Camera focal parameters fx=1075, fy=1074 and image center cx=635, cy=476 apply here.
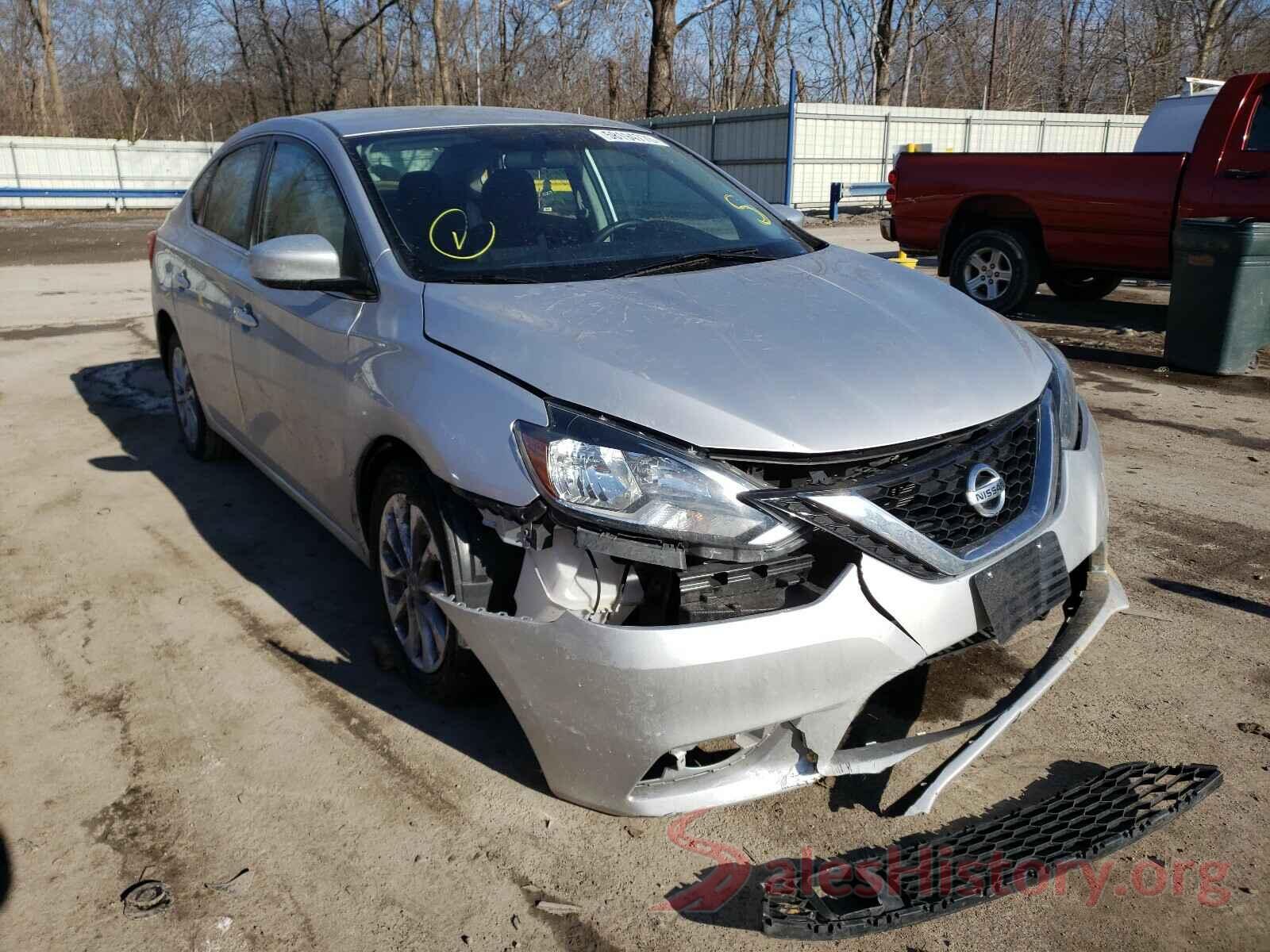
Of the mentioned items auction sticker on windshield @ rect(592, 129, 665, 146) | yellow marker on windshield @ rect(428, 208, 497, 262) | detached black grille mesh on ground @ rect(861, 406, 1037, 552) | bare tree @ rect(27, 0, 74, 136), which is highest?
bare tree @ rect(27, 0, 74, 136)

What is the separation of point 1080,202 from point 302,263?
24.6 ft

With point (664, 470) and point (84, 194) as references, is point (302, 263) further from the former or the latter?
point (84, 194)

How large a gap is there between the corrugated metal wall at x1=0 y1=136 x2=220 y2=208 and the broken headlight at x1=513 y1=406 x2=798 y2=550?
96.3 ft

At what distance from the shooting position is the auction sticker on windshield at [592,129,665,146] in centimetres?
423

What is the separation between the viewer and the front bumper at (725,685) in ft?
7.52

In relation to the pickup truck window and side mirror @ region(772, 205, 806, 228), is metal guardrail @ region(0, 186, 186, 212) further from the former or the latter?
side mirror @ region(772, 205, 806, 228)

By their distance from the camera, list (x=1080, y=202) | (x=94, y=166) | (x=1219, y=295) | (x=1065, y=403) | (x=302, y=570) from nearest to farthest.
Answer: (x=1065, y=403) → (x=302, y=570) → (x=1219, y=295) → (x=1080, y=202) → (x=94, y=166)

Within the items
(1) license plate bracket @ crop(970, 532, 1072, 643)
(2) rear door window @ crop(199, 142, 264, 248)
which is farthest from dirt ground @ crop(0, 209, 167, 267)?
(1) license plate bracket @ crop(970, 532, 1072, 643)

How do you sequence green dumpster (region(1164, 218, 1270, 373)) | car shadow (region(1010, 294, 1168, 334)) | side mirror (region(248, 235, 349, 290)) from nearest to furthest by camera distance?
1. side mirror (region(248, 235, 349, 290))
2. green dumpster (region(1164, 218, 1270, 373))
3. car shadow (region(1010, 294, 1168, 334))

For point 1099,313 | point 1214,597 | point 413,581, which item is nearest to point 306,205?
point 413,581

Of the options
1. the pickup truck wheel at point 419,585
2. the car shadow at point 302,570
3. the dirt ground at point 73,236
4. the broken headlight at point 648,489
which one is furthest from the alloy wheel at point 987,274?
the dirt ground at point 73,236

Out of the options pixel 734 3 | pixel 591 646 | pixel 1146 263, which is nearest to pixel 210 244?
pixel 591 646

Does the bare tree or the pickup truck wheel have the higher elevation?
the bare tree

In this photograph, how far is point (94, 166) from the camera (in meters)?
29.2
